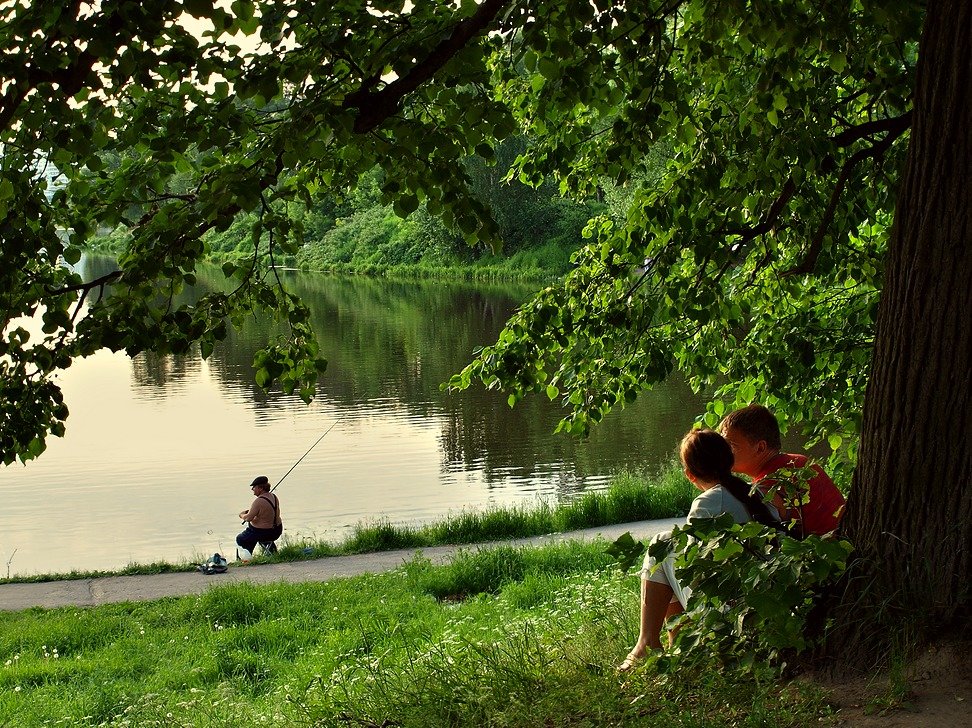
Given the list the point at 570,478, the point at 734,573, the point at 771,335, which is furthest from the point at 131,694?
the point at 570,478

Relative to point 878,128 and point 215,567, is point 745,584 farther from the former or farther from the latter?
point 215,567

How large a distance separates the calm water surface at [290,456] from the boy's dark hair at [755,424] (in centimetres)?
1098

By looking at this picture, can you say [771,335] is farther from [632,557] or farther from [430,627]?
[430,627]

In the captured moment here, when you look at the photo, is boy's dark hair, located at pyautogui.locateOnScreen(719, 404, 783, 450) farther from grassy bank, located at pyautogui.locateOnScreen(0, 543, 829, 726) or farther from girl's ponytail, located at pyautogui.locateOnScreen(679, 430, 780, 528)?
grassy bank, located at pyautogui.locateOnScreen(0, 543, 829, 726)

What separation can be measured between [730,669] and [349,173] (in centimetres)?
277

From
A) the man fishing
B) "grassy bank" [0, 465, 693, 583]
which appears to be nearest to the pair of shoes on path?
"grassy bank" [0, 465, 693, 583]

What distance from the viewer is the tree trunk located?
3.76 meters

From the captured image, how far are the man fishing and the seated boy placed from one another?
10.0 m

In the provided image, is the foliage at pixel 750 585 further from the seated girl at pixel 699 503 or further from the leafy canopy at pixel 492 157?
the leafy canopy at pixel 492 157

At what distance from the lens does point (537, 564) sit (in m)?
10.7

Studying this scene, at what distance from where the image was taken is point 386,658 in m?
5.92

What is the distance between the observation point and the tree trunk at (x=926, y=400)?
3.76m

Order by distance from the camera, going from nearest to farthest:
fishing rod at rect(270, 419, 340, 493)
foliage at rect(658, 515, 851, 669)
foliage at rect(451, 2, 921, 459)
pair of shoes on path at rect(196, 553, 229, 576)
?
foliage at rect(658, 515, 851, 669) < foliage at rect(451, 2, 921, 459) < pair of shoes on path at rect(196, 553, 229, 576) < fishing rod at rect(270, 419, 340, 493)

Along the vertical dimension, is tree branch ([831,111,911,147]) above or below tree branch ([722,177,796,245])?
above
